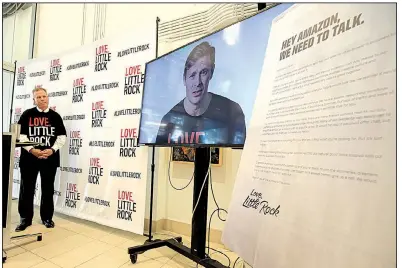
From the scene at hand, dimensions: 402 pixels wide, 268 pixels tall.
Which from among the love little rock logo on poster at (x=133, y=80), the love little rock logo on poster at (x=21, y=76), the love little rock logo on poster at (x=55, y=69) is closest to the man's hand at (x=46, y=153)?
the love little rock logo on poster at (x=133, y=80)

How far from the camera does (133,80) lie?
8.82 feet

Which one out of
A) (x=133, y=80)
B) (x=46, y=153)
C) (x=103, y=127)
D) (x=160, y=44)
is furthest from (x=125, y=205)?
(x=160, y=44)

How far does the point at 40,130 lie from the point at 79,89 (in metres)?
0.72

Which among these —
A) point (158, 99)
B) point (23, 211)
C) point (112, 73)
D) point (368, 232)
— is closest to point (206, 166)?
point (158, 99)

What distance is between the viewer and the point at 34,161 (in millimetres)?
2760

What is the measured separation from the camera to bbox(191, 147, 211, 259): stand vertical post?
1817mm

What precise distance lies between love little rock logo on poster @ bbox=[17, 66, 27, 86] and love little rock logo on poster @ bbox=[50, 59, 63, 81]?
0.71 metres

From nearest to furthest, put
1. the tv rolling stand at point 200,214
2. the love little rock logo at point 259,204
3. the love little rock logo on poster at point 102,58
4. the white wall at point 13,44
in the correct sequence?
the love little rock logo at point 259,204
the tv rolling stand at point 200,214
the love little rock logo on poster at point 102,58
the white wall at point 13,44

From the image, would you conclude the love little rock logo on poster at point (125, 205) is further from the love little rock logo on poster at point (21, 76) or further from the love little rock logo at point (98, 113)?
the love little rock logo on poster at point (21, 76)

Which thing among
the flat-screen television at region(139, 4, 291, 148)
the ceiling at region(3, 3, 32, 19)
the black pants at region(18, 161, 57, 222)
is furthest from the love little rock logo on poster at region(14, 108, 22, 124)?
the flat-screen television at region(139, 4, 291, 148)

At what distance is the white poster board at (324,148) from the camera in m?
0.72

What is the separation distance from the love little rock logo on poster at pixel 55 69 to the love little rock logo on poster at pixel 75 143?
0.93 metres

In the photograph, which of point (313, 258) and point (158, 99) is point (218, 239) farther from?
point (313, 258)

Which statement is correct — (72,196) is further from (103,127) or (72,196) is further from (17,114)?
(17,114)
